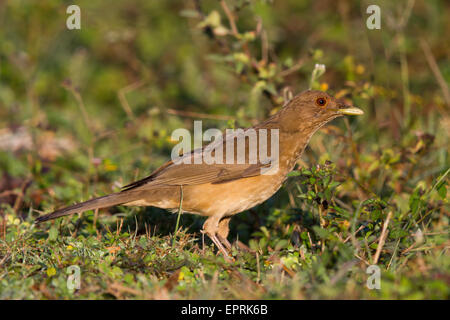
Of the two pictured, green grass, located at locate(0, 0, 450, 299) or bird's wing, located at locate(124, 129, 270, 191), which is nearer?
green grass, located at locate(0, 0, 450, 299)

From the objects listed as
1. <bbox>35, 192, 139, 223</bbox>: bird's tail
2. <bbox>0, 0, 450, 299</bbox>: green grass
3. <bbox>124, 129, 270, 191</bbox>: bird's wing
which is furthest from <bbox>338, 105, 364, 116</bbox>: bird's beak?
<bbox>35, 192, 139, 223</bbox>: bird's tail

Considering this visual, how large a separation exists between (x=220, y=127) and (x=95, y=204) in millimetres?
2619

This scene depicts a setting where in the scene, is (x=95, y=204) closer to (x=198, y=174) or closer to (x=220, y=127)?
Answer: (x=198, y=174)

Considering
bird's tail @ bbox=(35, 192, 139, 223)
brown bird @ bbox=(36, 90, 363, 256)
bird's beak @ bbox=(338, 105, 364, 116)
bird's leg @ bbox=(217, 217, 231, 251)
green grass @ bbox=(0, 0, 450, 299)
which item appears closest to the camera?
green grass @ bbox=(0, 0, 450, 299)

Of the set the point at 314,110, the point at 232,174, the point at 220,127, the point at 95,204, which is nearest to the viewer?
the point at 95,204

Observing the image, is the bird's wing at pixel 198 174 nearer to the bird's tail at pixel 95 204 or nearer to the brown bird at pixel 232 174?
the brown bird at pixel 232 174

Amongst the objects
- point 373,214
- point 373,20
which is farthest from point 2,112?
point 373,214

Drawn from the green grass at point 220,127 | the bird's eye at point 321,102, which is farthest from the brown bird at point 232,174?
the green grass at point 220,127

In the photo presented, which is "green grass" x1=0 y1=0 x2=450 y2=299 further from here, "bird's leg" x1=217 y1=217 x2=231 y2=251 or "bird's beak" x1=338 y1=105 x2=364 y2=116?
"bird's beak" x1=338 y1=105 x2=364 y2=116

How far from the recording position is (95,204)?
4.73 metres

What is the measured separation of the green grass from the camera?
3798mm

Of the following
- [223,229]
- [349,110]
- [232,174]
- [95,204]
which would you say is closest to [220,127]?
[223,229]

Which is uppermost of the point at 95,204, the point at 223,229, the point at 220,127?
the point at 220,127

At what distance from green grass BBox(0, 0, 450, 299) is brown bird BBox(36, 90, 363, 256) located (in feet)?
0.86
